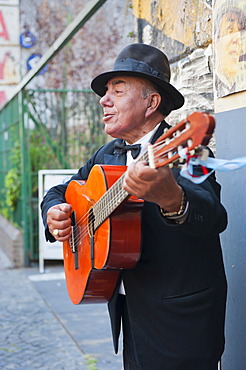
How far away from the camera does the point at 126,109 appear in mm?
2301

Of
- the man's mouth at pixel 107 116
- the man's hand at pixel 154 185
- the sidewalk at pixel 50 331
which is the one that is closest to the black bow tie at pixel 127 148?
the man's mouth at pixel 107 116

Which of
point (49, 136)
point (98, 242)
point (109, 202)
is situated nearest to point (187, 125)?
point (109, 202)

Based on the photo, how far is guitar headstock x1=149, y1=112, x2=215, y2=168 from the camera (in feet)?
4.83

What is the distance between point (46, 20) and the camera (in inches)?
654

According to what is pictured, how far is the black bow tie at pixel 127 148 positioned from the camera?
2287mm

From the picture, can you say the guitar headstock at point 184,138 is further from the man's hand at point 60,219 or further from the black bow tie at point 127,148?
the man's hand at point 60,219

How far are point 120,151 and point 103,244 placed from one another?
44 cm

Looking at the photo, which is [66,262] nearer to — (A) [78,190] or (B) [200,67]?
(A) [78,190]

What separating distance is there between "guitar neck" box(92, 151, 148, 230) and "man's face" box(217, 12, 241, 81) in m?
0.87

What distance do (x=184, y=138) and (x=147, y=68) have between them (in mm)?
833

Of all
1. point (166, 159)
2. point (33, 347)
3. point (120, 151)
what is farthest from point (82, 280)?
point (33, 347)

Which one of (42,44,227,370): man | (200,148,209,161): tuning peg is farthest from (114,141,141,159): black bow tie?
(200,148,209,161): tuning peg

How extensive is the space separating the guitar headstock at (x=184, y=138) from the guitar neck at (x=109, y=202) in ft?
0.40

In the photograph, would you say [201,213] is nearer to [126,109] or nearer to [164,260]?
[164,260]
